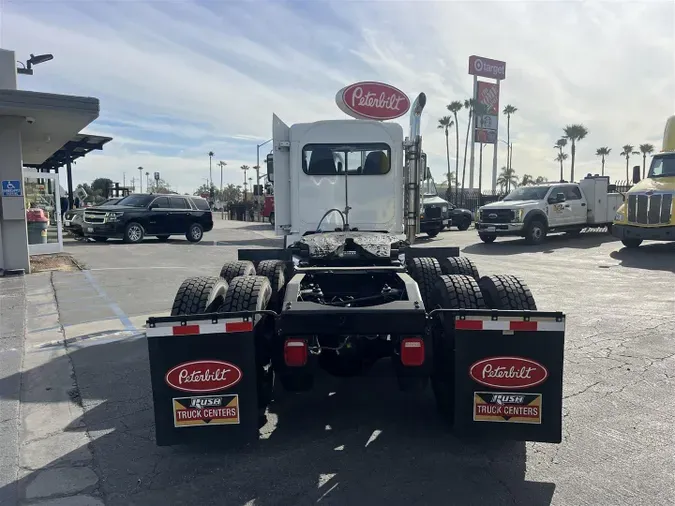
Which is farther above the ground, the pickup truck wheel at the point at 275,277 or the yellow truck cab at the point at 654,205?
the yellow truck cab at the point at 654,205

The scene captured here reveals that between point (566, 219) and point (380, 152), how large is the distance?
13927 mm

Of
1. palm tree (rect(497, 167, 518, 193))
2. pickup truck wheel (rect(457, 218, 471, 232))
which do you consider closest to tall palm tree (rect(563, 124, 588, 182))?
palm tree (rect(497, 167, 518, 193))

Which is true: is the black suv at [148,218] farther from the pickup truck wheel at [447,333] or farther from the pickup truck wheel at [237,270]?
the pickup truck wheel at [447,333]

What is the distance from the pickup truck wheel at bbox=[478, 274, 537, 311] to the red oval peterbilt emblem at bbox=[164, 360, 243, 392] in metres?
1.96

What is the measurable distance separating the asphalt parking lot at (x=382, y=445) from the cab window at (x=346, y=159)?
9.88 ft

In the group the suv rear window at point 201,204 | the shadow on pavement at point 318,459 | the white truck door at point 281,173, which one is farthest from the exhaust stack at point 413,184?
the suv rear window at point 201,204

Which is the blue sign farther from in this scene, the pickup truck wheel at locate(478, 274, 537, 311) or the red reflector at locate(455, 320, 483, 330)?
the red reflector at locate(455, 320, 483, 330)

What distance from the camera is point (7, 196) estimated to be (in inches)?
432

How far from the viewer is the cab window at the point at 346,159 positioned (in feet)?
23.1

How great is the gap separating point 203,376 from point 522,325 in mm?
2076

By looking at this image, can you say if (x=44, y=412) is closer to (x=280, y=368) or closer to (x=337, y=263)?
(x=280, y=368)

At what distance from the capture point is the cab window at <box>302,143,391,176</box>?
7055 millimetres

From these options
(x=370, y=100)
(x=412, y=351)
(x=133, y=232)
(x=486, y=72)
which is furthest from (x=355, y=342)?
(x=486, y=72)

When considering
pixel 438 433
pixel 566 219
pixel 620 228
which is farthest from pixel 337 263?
pixel 566 219
